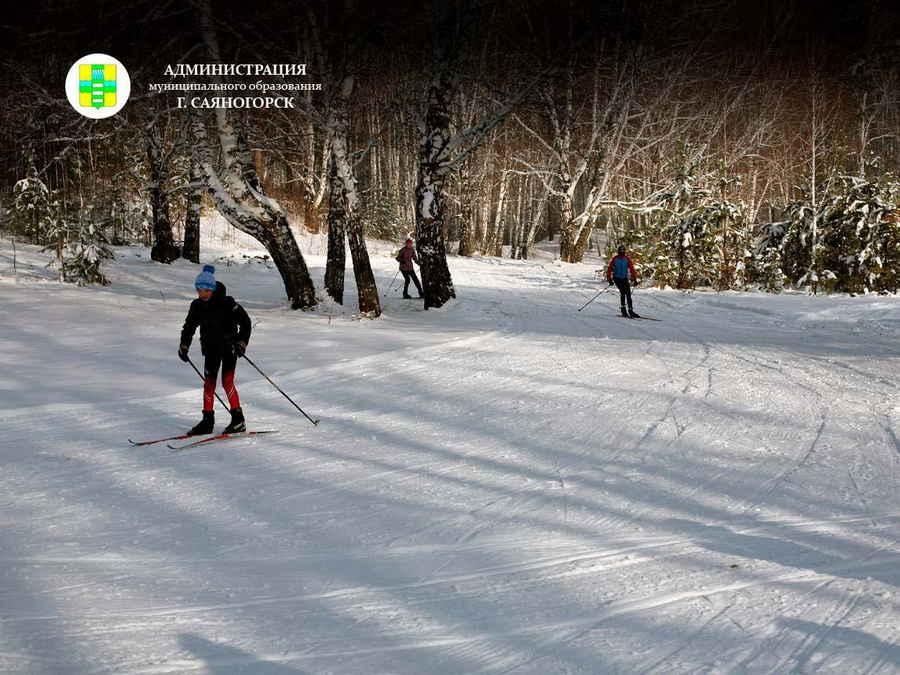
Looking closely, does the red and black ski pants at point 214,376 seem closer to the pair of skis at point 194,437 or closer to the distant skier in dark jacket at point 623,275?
the pair of skis at point 194,437

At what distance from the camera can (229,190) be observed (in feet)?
46.9

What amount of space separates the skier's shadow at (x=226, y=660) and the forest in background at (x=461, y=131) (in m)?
10.7

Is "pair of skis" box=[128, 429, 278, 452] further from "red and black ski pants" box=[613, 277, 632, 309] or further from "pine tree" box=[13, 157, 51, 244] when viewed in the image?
"pine tree" box=[13, 157, 51, 244]

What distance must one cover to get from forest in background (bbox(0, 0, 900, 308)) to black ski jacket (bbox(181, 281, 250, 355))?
664 cm

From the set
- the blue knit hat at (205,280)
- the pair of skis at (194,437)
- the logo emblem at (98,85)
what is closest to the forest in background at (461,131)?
the logo emblem at (98,85)

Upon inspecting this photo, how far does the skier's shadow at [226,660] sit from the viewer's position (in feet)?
11.3

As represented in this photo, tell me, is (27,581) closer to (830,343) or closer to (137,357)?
(137,357)

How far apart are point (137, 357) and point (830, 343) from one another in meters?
10.8

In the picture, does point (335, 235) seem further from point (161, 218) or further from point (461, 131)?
point (161, 218)

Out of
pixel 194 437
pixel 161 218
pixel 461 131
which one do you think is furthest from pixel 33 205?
pixel 194 437

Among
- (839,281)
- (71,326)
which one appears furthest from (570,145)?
(71,326)

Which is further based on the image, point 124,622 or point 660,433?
point 660,433

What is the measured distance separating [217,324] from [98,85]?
1019 cm

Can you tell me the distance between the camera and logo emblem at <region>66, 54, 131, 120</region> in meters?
14.2
